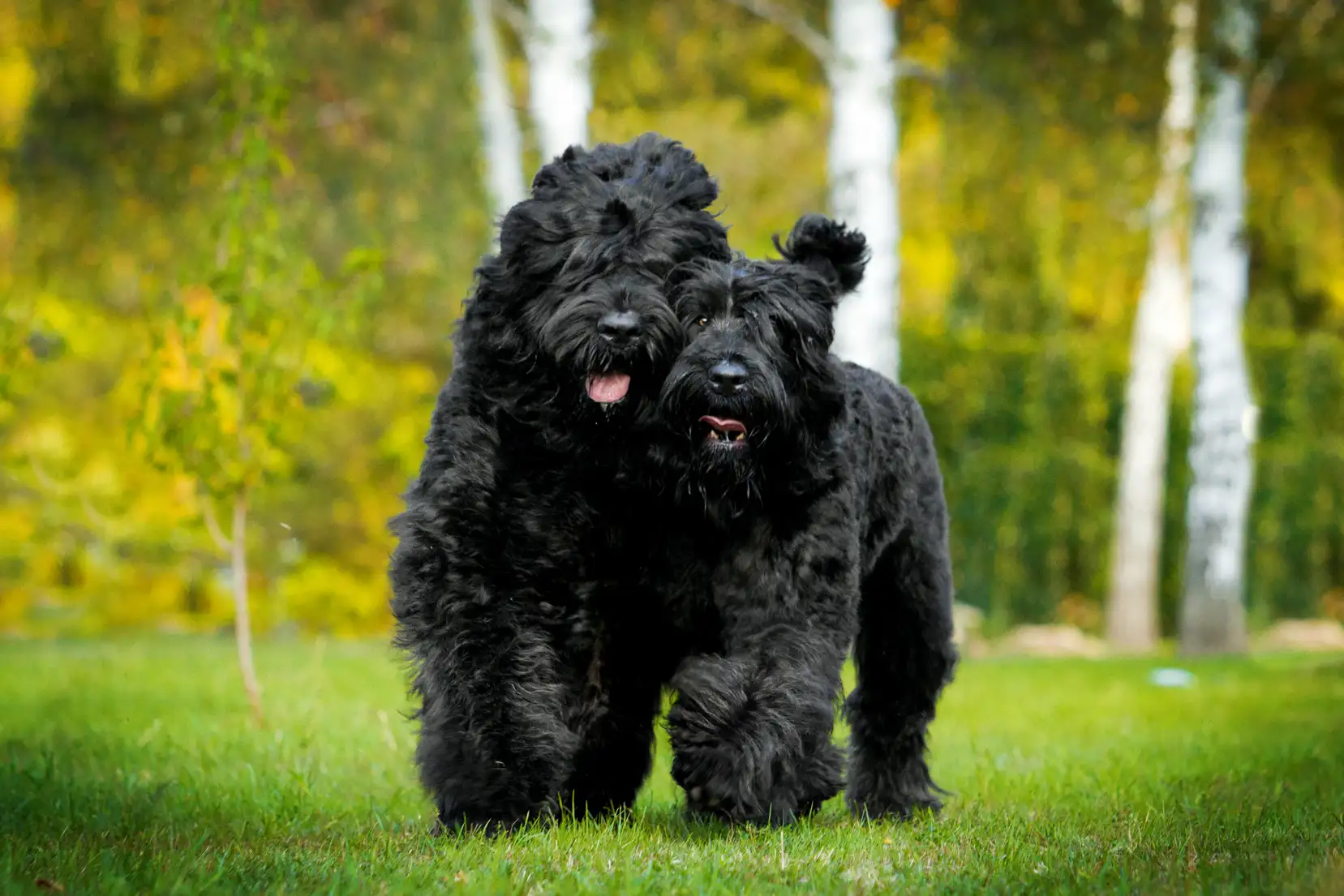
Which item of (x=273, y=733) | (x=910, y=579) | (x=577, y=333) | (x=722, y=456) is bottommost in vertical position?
(x=273, y=733)

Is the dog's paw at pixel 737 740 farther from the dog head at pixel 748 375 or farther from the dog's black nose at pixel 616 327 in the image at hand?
the dog's black nose at pixel 616 327

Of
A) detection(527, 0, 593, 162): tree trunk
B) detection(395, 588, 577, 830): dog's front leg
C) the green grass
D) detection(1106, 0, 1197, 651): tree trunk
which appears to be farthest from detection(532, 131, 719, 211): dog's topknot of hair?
detection(1106, 0, 1197, 651): tree trunk

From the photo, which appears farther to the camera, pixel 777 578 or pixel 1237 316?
pixel 1237 316

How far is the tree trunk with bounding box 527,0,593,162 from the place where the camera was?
11320 millimetres

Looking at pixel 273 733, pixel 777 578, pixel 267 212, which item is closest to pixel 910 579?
pixel 777 578

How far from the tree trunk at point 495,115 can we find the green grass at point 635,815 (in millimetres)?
5494

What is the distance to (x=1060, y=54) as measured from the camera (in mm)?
12484

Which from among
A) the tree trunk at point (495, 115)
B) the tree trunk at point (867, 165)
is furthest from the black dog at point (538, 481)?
the tree trunk at point (495, 115)

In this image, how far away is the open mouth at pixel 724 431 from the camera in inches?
163

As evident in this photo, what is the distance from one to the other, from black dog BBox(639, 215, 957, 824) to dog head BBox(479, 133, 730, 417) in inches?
3.5

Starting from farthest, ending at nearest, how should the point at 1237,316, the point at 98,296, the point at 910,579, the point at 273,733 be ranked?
the point at 98,296 → the point at 1237,316 → the point at 273,733 → the point at 910,579

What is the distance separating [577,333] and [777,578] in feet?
2.77

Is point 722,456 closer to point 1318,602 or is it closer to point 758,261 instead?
point 758,261

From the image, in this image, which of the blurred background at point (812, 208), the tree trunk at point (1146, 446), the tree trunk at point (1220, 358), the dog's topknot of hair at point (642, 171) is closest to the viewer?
the dog's topknot of hair at point (642, 171)
